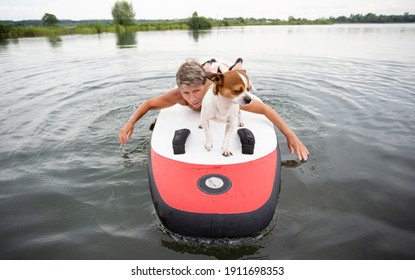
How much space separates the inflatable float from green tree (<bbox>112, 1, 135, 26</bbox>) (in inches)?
2486

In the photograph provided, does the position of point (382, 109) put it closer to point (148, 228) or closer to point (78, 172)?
point (148, 228)

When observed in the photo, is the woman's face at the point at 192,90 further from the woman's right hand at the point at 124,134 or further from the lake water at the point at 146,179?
the lake water at the point at 146,179

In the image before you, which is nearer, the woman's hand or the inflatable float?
the inflatable float

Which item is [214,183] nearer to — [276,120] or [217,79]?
[217,79]

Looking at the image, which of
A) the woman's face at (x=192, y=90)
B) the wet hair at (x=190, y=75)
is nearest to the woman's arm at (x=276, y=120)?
the woman's face at (x=192, y=90)

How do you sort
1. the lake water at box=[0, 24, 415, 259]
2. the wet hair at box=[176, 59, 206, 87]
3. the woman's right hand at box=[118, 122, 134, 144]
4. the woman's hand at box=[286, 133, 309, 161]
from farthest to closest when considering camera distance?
1. the woman's right hand at box=[118, 122, 134, 144]
2. the woman's hand at box=[286, 133, 309, 161]
3. the wet hair at box=[176, 59, 206, 87]
4. the lake water at box=[0, 24, 415, 259]

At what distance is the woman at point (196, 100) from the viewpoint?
9.75ft

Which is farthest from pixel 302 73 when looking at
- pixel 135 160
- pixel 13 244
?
pixel 13 244

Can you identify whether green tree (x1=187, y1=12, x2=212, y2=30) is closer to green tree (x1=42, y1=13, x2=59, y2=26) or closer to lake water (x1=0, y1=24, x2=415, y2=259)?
green tree (x1=42, y1=13, x2=59, y2=26)

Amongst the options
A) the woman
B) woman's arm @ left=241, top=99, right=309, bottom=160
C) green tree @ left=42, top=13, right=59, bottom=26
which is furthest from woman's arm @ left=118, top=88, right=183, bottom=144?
green tree @ left=42, top=13, right=59, bottom=26

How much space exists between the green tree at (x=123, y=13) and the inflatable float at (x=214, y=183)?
2486 inches

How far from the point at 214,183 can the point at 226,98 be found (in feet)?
2.93

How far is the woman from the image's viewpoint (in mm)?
2971

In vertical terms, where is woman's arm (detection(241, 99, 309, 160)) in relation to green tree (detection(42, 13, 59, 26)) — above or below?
below
